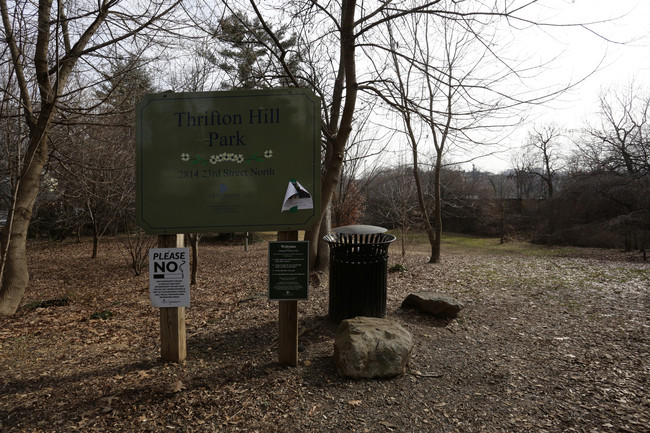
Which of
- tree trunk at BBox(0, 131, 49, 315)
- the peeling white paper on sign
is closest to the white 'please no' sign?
the peeling white paper on sign

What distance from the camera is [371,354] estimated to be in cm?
324

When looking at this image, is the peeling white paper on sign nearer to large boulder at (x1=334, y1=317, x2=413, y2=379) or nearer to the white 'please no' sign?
the white 'please no' sign

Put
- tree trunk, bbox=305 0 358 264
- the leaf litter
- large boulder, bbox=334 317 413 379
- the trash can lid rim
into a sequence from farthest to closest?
tree trunk, bbox=305 0 358 264
the trash can lid rim
large boulder, bbox=334 317 413 379
the leaf litter

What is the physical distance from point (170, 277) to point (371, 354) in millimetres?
1930

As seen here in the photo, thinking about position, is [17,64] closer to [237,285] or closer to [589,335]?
[237,285]

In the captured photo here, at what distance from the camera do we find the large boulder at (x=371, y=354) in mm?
3225

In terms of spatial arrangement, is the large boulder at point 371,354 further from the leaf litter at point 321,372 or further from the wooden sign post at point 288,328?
the wooden sign post at point 288,328

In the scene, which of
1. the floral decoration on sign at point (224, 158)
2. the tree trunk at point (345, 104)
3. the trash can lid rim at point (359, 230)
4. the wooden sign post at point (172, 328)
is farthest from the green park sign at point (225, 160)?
the tree trunk at point (345, 104)

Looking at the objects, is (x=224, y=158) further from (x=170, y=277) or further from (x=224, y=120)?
(x=170, y=277)

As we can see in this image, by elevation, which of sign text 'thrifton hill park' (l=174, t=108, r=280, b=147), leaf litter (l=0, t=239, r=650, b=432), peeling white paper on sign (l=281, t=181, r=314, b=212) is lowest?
leaf litter (l=0, t=239, r=650, b=432)

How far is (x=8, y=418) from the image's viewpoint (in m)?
2.68

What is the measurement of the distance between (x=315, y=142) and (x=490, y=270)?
7.49 m

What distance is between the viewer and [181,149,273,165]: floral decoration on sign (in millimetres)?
3357

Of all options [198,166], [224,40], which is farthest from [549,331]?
[224,40]
